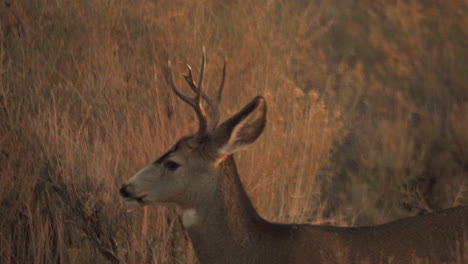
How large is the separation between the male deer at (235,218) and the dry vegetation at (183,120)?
22.9 inches

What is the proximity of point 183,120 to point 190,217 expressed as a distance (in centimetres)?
188

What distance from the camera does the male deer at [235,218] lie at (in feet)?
A: 15.8

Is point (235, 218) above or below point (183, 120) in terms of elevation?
below

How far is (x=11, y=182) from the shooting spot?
20.3ft

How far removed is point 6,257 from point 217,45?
3148 mm

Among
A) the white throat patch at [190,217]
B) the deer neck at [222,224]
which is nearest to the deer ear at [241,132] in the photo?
the deer neck at [222,224]

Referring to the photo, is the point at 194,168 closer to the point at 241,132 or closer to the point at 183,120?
the point at 241,132

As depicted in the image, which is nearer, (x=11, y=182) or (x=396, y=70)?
(x=11, y=182)

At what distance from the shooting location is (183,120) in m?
6.78

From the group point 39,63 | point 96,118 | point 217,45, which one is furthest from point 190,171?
point 217,45

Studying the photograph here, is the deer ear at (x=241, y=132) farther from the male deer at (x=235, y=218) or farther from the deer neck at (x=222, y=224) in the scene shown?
the deer neck at (x=222, y=224)

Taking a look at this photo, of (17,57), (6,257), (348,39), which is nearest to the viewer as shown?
(6,257)

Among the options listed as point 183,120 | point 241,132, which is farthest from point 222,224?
point 183,120

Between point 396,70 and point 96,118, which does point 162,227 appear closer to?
point 96,118
